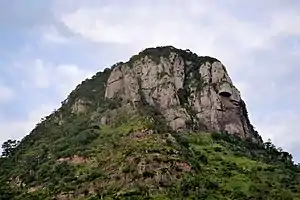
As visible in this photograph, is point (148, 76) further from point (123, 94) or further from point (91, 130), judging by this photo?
point (91, 130)

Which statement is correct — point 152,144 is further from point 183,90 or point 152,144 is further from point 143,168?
point 183,90

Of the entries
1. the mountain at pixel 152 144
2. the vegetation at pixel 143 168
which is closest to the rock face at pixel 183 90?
the mountain at pixel 152 144

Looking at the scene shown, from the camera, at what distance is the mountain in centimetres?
10417

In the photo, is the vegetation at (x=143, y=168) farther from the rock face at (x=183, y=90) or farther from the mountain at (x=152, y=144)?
the rock face at (x=183, y=90)

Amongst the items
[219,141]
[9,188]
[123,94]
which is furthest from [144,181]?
[123,94]

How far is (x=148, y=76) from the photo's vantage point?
158375 millimetres

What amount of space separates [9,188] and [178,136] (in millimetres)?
39326

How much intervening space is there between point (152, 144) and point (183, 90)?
4560 cm

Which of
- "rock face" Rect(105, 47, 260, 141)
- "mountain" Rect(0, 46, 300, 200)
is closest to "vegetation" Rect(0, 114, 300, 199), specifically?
"mountain" Rect(0, 46, 300, 200)

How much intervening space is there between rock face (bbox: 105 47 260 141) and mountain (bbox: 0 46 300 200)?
28 cm

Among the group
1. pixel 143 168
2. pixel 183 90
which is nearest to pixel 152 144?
pixel 143 168

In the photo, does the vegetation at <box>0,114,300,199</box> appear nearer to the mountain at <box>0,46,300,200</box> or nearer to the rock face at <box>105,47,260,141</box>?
the mountain at <box>0,46,300,200</box>

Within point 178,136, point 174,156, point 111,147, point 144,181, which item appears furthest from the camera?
point 178,136

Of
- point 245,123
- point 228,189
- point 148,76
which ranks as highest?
point 148,76
